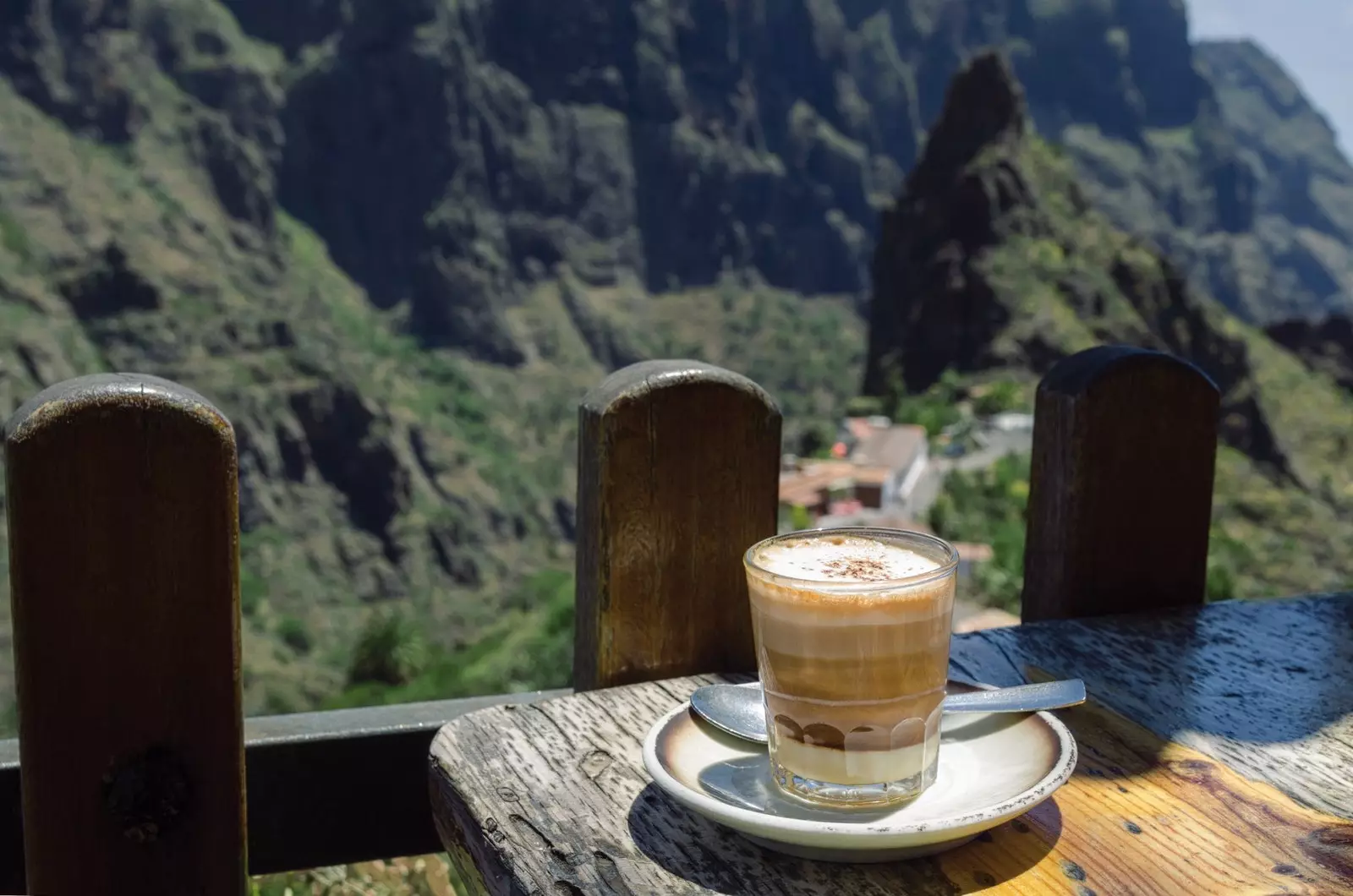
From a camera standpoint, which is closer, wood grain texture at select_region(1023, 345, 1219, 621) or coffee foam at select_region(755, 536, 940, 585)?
coffee foam at select_region(755, 536, 940, 585)

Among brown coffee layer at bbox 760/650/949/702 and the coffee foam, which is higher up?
the coffee foam

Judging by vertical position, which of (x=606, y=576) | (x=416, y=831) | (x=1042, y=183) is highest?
(x=1042, y=183)

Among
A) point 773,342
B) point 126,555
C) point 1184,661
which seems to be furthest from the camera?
point 773,342

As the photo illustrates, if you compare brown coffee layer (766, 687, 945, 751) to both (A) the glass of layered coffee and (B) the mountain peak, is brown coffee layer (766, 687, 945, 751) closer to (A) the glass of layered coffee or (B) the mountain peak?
(A) the glass of layered coffee

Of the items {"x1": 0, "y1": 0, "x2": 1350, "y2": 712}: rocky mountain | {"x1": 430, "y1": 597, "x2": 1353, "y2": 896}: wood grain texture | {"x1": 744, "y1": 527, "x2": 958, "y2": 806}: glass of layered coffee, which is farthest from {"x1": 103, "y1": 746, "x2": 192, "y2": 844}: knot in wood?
{"x1": 0, "y1": 0, "x2": 1350, "y2": 712}: rocky mountain

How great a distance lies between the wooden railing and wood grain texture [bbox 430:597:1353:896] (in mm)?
160

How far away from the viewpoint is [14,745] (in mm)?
1255

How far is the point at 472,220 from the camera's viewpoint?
9038cm

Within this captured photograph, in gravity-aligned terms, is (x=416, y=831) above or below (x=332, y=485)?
above

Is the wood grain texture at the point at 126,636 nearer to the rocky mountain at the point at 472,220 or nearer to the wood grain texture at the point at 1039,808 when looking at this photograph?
the wood grain texture at the point at 1039,808

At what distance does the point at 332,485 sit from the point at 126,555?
65606 millimetres

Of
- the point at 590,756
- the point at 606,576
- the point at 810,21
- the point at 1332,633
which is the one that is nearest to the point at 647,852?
the point at 590,756

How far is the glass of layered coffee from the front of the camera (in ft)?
3.11

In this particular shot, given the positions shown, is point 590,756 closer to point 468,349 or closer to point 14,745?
point 14,745
